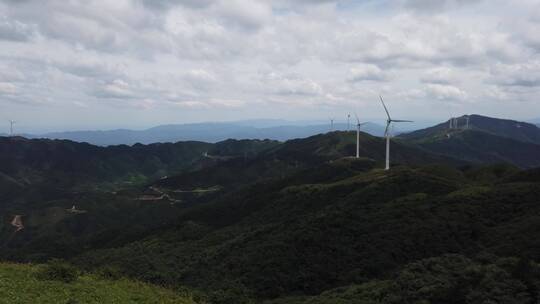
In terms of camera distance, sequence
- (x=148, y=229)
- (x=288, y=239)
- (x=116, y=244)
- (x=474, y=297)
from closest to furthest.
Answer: (x=474, y=297)
(x=288, y=239)
(x=116, y=244)
(x=148, y=229)

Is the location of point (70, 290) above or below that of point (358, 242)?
above

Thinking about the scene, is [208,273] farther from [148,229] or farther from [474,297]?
[148,229]

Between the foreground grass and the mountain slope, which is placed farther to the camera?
the mountain slope

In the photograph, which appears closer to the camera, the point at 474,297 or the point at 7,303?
the point at 7,303

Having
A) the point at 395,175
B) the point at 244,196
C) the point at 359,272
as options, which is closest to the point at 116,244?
the point at 244,196

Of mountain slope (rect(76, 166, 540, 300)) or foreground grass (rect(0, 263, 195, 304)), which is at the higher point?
foreground grass (rect(0, 263, 195, 304))

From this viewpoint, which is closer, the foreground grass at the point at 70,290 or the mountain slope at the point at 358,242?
the foreground grass at the point at 70,290

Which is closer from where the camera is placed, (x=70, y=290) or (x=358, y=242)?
(x=70, y=290)

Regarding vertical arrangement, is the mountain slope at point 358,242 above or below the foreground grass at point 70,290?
below
